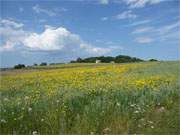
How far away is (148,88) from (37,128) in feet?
15.2

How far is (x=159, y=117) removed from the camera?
9.59 meters

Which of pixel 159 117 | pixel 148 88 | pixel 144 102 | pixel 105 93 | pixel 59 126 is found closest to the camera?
pixel 59 126

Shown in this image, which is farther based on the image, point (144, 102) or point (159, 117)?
point (144, 102)

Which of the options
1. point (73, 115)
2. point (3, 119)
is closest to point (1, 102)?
point (3, 119)

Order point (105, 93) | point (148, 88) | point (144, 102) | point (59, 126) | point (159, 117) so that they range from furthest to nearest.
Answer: point (148, 88) < point (105, 93) < point (144, 102) < point (159, 117) < point (59, 126)

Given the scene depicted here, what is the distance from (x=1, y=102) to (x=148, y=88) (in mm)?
4333

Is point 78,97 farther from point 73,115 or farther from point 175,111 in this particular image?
point 175,111

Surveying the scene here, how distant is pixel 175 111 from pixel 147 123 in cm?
121

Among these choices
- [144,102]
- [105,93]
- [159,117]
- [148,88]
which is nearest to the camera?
[159,117]

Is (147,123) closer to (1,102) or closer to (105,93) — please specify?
(105,93)

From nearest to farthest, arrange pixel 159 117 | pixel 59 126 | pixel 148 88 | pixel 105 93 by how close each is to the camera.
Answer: pixel 59 126 → pixel 159 117 → pixel 105 93 → pixel 148 88

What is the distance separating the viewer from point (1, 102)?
10.5 meters

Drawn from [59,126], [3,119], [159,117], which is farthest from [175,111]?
[3,119]

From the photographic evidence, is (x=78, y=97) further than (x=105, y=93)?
No
